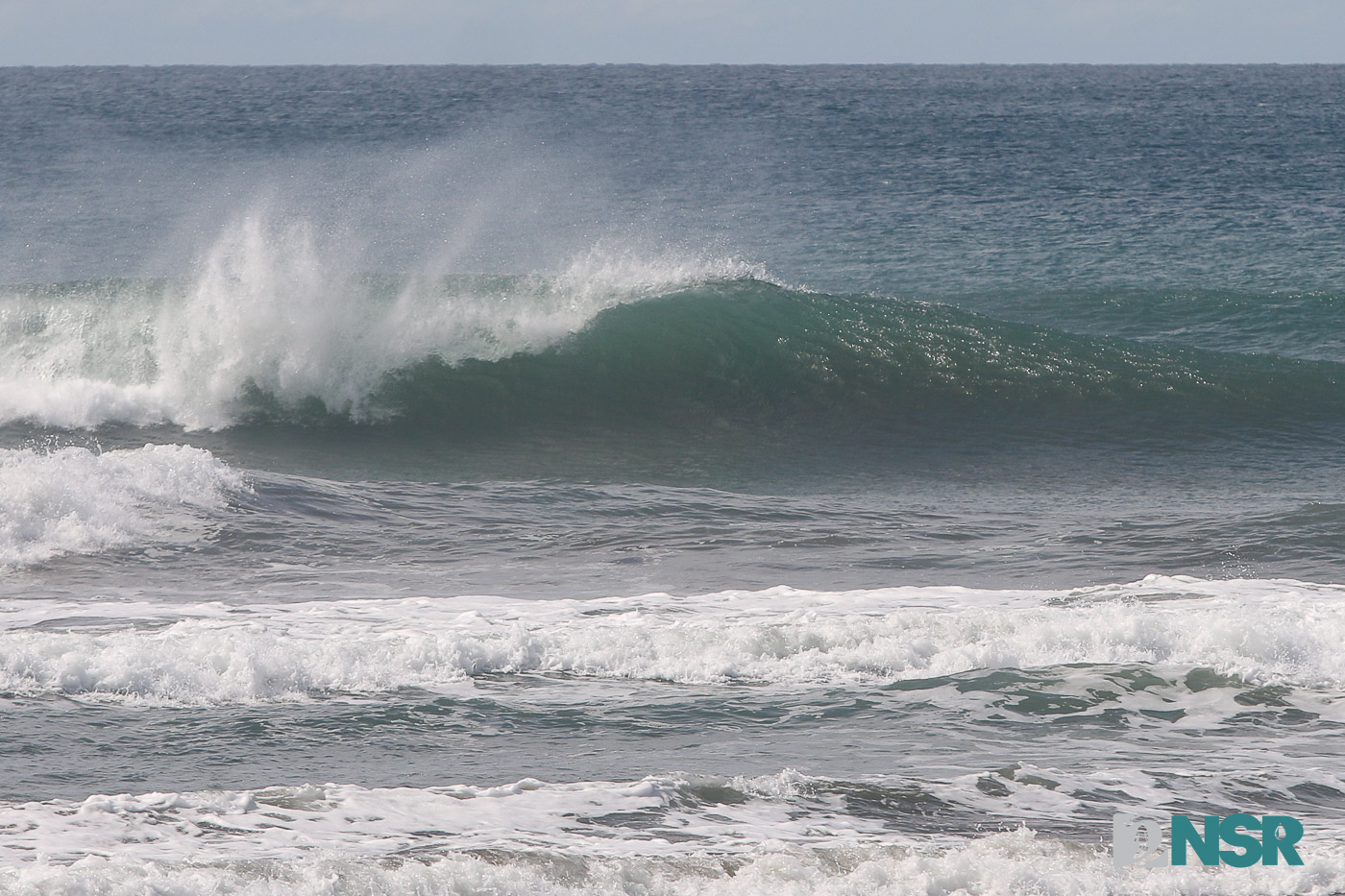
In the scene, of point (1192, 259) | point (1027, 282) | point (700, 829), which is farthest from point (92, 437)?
point (1192, 259)

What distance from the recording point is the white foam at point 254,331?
45.1 feet

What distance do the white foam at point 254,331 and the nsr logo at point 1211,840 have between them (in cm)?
1014

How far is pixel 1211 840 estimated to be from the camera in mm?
4906

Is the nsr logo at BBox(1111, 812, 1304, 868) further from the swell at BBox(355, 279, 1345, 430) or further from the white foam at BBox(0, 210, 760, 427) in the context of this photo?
the white foam at BBox(0, 210, 760, 427)

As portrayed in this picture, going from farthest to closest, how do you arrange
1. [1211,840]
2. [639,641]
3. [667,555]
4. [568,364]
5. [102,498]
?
[568,364] < [102,498] < [667,555] < [639,641] < [1211,840]

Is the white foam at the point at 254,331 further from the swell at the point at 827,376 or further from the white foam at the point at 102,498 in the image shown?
the white foam at the point at 102,498

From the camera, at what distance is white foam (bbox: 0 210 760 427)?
1374 centimetres

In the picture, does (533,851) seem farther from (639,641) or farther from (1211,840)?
(1211,840)

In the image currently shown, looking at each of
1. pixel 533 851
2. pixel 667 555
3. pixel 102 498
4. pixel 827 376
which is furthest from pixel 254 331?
pixel 533 851

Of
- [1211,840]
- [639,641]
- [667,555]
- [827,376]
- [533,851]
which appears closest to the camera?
[533,851]

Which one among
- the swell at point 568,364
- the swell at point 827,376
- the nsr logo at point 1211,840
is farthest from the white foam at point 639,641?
the swell at point 827,376

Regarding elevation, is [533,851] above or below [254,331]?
below

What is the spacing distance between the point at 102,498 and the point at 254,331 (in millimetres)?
4936

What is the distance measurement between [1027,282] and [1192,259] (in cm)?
338
